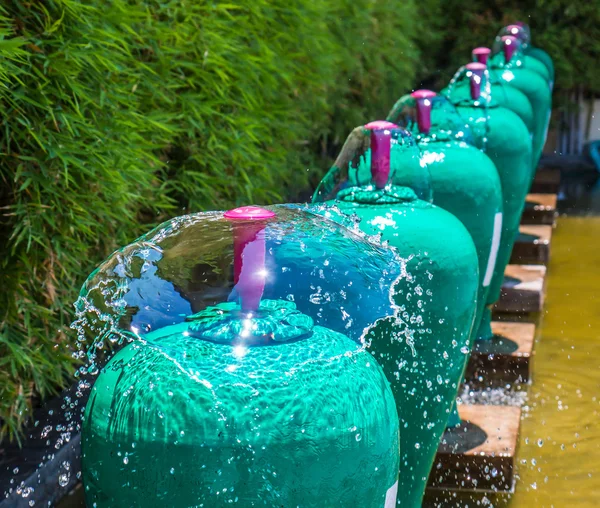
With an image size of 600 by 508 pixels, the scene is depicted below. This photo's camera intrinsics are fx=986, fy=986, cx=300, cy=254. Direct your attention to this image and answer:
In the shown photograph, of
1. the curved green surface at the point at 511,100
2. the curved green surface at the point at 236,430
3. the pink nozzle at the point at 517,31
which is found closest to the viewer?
the curved green surface at the point at 236,430

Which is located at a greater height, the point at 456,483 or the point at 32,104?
the point at 32,104

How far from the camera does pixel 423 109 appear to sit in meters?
2.65

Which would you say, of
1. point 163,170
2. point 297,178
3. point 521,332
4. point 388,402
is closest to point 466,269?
point 388,402

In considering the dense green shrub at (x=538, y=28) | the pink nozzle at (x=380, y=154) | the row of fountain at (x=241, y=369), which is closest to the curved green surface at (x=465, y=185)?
the pink nozzle at (x=380, y=154)

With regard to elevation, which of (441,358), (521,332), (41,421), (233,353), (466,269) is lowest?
(521,332)

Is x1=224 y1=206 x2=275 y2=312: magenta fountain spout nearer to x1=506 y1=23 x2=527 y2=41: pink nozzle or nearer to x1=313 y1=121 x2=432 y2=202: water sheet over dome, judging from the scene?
x1=313 y1=121 x2=432 y2=202: water sheet over dome

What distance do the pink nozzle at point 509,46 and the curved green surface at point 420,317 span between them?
303 cm

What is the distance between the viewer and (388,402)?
1.26 m

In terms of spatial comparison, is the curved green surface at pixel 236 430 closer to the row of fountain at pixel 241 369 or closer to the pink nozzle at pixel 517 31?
the row of fountain at pixel 241 369

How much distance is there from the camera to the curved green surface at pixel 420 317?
1.92m

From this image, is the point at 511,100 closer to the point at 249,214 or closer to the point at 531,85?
the point at 531,85

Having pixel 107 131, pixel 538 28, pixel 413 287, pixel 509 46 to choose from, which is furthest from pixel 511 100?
pixel 538 28

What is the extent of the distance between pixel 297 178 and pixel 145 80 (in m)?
1.84

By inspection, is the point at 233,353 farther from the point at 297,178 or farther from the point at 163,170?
the point at 297,178
